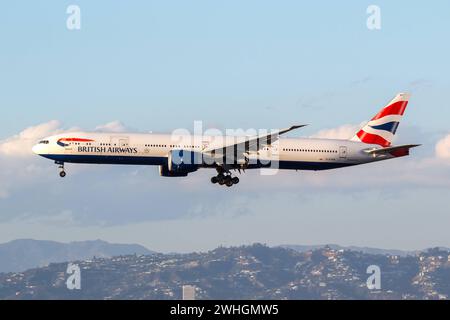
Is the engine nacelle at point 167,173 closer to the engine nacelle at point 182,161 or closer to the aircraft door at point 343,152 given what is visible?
the engine nacelle at point 182,161

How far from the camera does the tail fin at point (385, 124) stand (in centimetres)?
10238

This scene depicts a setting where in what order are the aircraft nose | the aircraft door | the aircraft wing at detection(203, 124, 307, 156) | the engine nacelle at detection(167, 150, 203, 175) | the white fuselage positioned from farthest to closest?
the aircraft door, the aircraft nose, the aircraft wing at detection(203, 124, 307, 156), the white fuselage, the engine nacelle at detection(167, 150, 203, 175)

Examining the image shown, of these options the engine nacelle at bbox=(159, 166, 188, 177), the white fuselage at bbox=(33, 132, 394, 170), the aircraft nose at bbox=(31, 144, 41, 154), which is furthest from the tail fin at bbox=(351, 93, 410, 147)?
the aircraft nose at bbox=(31, 144, 41, 154)

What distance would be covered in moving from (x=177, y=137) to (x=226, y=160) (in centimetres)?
563

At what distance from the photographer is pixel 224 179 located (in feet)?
313

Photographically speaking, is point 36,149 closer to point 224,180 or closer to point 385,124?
point 224,180

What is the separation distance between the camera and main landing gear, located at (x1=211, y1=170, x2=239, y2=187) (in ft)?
312

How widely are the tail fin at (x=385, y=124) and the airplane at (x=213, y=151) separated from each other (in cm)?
222

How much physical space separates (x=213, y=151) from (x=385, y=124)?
2442 centimetres

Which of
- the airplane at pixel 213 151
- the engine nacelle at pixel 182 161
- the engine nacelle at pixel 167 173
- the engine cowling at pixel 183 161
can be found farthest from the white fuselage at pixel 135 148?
the engine nacelle at pixel 167 173

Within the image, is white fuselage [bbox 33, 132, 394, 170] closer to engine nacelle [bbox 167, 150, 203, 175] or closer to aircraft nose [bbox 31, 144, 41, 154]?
aircraft nose [bbox 31, 144, 41, 154]

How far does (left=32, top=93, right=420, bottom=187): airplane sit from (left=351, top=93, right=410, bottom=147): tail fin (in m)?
2.22

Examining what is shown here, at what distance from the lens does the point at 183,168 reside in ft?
290
